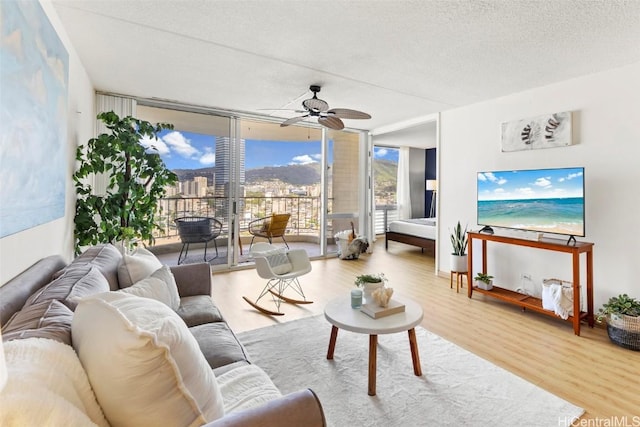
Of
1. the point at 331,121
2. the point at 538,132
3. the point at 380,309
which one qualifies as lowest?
the point at 380,309

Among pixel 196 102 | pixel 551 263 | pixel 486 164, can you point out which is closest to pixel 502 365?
pixel 551 263

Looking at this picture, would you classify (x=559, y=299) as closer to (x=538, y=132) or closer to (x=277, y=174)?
(x=538, y=132)

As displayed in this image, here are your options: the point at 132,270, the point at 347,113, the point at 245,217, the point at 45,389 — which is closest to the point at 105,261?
the point at 132,270

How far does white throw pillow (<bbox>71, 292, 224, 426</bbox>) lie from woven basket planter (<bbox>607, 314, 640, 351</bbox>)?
10.2ft

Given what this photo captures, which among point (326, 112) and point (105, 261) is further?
point (326, 112)

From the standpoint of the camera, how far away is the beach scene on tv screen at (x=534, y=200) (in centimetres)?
287

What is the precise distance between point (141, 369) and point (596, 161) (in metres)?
3.86

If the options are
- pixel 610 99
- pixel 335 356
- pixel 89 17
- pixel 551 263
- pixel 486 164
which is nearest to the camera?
pixel 89 17

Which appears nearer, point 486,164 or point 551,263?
point 551,263

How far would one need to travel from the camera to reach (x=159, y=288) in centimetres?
181

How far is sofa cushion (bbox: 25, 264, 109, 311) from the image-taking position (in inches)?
46.4

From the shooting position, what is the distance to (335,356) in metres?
2.32

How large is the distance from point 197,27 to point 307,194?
14.0ft

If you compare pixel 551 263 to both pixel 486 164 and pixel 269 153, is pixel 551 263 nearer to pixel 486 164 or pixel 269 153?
pixel 486 164
